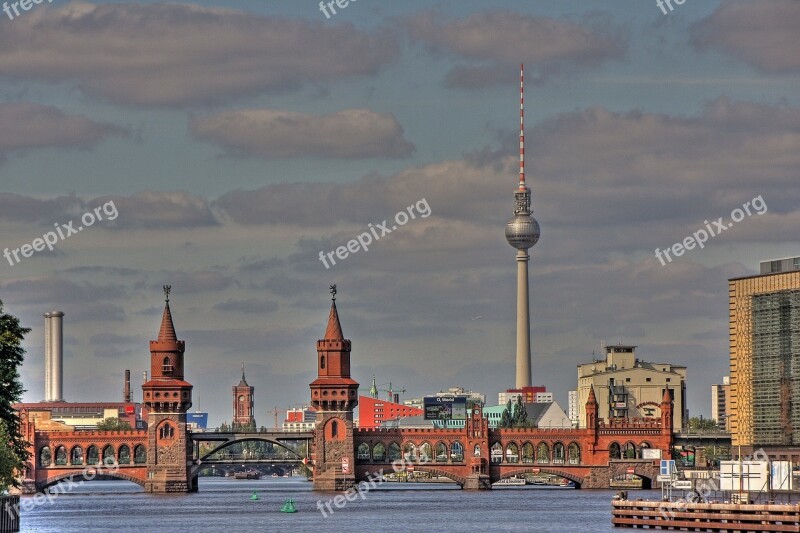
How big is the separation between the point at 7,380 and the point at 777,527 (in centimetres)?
4930

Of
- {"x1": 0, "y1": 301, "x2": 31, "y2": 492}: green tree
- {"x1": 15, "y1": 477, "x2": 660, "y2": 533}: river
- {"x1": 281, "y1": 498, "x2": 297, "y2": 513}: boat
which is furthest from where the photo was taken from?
{"x1": 281, "y1": 498, "x2": 297, "y2": 513}: boat

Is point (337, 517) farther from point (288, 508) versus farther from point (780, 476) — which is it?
point (780, 476)

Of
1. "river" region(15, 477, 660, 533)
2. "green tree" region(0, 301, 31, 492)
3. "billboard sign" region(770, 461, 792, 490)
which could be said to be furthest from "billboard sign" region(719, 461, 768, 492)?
"green tree" region(0, 301, 31, 492)

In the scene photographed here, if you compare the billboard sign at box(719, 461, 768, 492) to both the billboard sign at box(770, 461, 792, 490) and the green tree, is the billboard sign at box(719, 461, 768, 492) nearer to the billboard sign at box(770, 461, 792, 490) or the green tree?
the billboard sign at box(770, 461, 792, 490)

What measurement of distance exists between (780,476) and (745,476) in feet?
10.1

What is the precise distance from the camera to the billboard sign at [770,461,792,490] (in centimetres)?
12619

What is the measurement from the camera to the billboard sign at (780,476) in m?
126

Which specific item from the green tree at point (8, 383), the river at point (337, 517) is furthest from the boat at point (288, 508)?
the green tree at point (8, 383)

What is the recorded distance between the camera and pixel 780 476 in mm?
126875

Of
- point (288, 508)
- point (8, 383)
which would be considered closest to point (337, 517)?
point (288, 508)

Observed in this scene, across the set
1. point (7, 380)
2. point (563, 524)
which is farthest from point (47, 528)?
point (563, 524)

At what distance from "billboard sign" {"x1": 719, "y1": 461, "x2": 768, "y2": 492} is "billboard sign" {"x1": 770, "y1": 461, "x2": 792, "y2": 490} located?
71 centimetres

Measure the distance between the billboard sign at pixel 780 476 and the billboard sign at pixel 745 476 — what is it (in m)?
0.71

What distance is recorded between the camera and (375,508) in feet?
613
